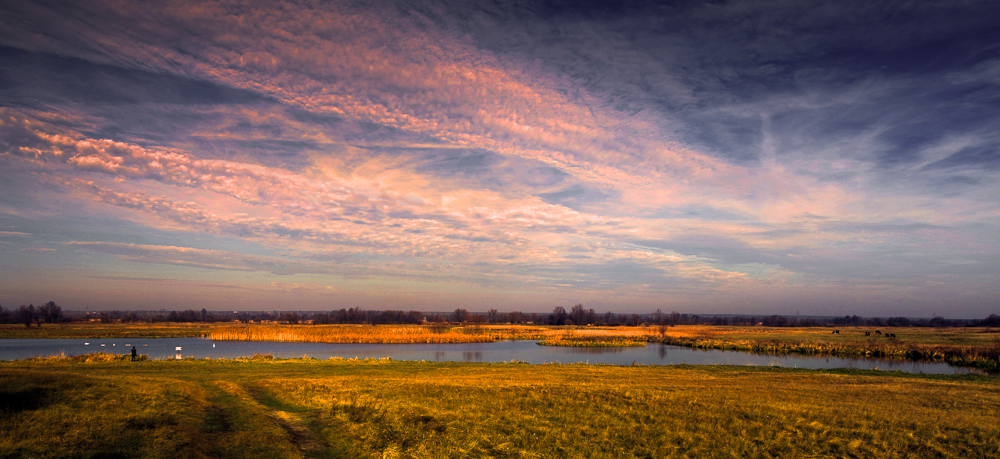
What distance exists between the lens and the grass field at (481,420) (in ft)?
35.7

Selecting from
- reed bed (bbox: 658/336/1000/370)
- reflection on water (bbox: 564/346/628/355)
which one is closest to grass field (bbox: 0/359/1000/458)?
reed bed (bbox: 658/336/1000/370)

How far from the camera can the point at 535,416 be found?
13891 mm

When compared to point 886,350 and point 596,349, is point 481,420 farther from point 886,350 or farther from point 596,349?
point 886,350

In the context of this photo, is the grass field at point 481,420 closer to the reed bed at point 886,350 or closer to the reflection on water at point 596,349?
the reed bed at point 886,350

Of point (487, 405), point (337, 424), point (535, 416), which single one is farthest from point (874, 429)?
point (337, 424)

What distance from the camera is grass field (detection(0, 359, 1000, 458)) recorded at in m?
10.9

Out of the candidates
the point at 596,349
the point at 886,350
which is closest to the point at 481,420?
the point at 596,349

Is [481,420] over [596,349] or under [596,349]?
over

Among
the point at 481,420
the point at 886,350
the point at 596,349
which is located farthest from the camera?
the point at 596,349

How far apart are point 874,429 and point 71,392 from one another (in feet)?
72.6

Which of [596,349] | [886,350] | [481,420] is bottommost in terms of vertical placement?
[596,349]

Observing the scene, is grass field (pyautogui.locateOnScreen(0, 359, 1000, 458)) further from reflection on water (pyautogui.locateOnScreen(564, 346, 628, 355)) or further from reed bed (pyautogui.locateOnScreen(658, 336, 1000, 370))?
reflection on water (pyautogui.locateOnScreen(564, 346, 628, 355))

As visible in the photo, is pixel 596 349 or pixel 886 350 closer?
pixel 886 350

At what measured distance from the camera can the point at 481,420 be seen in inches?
526
